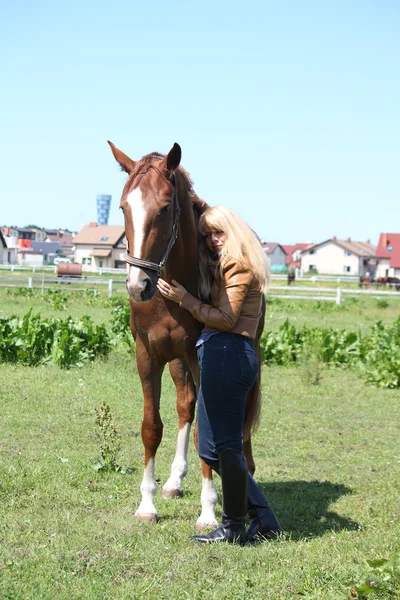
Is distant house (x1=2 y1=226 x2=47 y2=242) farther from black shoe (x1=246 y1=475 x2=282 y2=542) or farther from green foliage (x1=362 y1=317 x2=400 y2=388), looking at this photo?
black shoe (x1=246 y1=475 x2=282 y2=542)

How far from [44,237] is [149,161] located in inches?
6464

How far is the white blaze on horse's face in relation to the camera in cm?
479

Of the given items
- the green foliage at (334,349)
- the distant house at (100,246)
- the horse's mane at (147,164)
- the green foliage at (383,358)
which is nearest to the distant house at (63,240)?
the distant house at (100,246)

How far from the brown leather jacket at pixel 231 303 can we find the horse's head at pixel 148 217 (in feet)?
1.24

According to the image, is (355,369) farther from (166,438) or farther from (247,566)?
(247,566)

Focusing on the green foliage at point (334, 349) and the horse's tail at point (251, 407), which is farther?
the green foliage at point (334, 349)

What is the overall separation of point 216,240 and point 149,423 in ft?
5.24

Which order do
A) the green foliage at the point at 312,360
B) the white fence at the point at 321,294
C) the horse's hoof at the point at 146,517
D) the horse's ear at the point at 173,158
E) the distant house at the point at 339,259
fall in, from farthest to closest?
the distant house at the point at 339,259 < the white fence at the point at 321,294 < the green foliage at the point at 312,360 < the horse's hoof at the point at 146,517 < the horse's ear at the point at 173,158

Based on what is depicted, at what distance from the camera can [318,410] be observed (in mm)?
10891

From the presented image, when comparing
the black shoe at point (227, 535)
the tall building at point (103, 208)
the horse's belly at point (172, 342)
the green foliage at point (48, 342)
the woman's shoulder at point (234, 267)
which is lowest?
the black shoe at point (227, 535)

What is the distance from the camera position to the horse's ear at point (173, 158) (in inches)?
203

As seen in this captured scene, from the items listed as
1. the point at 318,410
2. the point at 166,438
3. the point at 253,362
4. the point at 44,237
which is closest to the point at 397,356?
the point at 318,410

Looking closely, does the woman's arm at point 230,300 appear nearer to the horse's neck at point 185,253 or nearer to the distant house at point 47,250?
the horse's neck at point 185,253

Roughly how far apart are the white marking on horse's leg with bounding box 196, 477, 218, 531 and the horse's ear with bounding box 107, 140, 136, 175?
7.72ft
